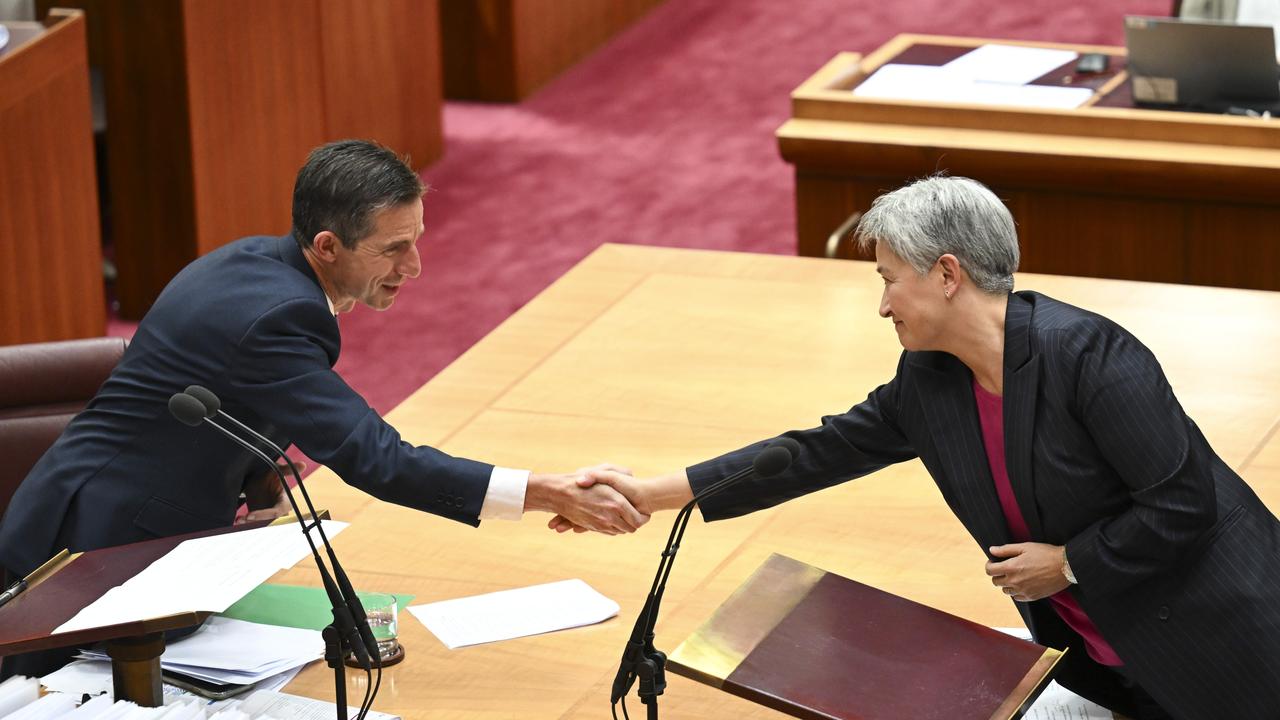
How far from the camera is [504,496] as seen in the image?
3.11m

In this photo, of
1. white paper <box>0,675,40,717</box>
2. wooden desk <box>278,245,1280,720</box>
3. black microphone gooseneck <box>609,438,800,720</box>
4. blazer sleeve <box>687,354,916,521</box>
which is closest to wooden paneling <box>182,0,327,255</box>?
wooden desk <box>278,245,1280,720</box>

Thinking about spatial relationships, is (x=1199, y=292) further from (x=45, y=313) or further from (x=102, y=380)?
(x=45, y=313)

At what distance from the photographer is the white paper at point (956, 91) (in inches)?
203

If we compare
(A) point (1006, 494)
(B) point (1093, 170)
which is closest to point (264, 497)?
(A) point (1006, 494)

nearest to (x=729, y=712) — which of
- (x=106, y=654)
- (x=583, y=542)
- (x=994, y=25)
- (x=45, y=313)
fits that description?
(x=583, y=542)

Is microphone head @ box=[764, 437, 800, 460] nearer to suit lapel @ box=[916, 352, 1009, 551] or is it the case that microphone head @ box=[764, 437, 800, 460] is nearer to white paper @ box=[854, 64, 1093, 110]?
suit lapel @ box=[916, 352, 1009, 551]

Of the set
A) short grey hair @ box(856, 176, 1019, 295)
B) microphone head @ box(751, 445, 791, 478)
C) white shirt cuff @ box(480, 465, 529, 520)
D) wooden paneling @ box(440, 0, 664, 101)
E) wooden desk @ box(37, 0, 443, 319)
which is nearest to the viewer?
microphone head @ box(751, 445, 791, 478)

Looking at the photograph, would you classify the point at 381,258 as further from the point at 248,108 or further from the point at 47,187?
the point at 248,108

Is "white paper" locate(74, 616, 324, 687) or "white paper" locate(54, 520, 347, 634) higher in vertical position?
"white paper" locate(54, 520, 347, 634)

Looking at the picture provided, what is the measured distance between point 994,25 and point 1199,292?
4.86m

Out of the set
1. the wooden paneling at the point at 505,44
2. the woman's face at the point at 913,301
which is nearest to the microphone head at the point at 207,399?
the woman's face at the point at 913,301

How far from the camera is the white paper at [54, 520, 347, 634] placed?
2.35 meters

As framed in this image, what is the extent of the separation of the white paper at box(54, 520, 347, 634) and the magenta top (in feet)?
3.13

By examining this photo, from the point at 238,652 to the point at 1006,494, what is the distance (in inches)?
44.9
